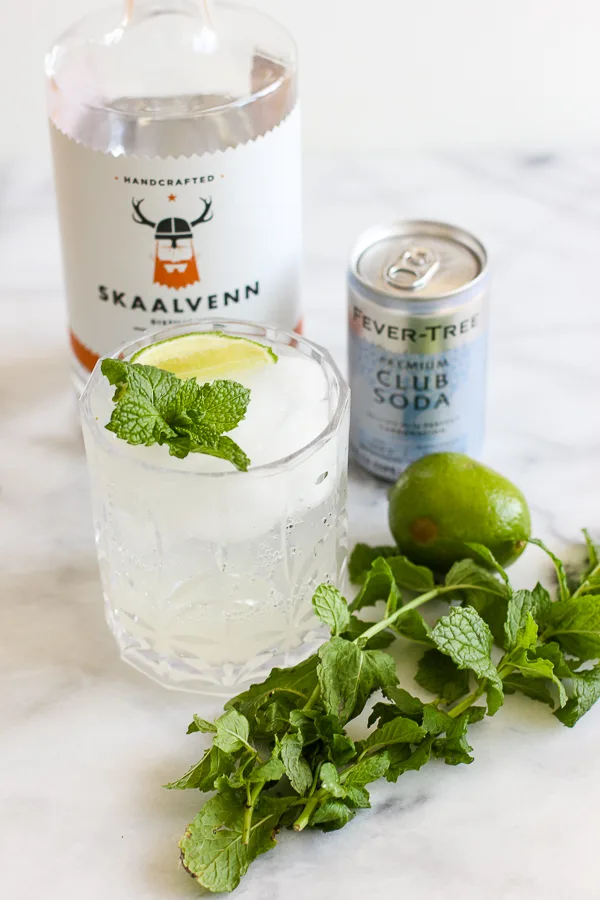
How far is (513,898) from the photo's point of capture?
778mm

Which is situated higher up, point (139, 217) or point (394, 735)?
point (139, 217)

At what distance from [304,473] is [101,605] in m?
0.22

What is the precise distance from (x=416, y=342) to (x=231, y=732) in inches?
13.6

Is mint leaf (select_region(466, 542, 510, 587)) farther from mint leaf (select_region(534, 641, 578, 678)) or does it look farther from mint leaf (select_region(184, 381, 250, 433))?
mint leaf (select_region(184, 381, 250, 433))

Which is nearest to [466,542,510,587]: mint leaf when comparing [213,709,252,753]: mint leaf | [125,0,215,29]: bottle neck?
[213,709,252,753]: mint leaf

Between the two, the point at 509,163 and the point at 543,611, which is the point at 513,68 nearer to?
the point at 509,163

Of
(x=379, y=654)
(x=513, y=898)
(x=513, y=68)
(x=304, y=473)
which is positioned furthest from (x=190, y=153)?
(x=513, y=68)

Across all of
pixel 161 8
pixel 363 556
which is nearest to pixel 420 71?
pixel 161 8

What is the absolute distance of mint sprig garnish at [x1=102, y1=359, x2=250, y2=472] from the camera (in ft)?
2.64

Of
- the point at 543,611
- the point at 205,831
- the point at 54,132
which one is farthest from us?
the point at 54,132

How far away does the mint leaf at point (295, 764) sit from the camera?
0.78 metres

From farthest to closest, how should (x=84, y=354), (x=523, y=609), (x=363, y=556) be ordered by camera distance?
(x=84, y=354) < (x=363, y=556) < (x=523, y=609)

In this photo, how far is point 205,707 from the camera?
0.90 meters

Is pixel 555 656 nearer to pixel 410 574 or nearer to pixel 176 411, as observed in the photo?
pixel 410 574
